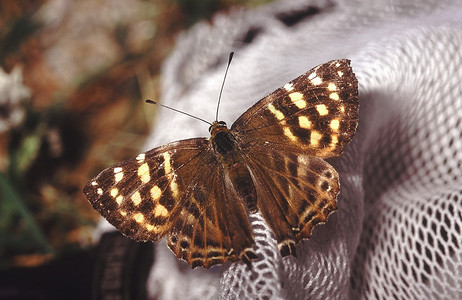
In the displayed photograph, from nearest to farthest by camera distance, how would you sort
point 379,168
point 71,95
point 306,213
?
point 306,213, point 379,168, point 71,95

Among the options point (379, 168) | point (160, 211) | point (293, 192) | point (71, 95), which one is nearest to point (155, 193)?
point (160, 211)

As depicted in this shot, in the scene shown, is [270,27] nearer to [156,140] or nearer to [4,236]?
[156,140]

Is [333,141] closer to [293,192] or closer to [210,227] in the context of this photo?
[293,192]

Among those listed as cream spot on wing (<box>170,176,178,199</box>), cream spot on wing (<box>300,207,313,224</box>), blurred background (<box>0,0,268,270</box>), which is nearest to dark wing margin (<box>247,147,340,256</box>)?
cream spot on wing (<box>300,207,313,224</box>)

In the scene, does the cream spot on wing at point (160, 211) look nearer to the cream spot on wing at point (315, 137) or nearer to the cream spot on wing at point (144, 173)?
the cream spot on wing at point (144, 173)

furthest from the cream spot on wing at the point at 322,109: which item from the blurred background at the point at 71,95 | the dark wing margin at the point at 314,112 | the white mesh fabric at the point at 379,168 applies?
the blurred background at the point at 71,95

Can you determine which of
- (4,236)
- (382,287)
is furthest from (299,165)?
(4,236)
